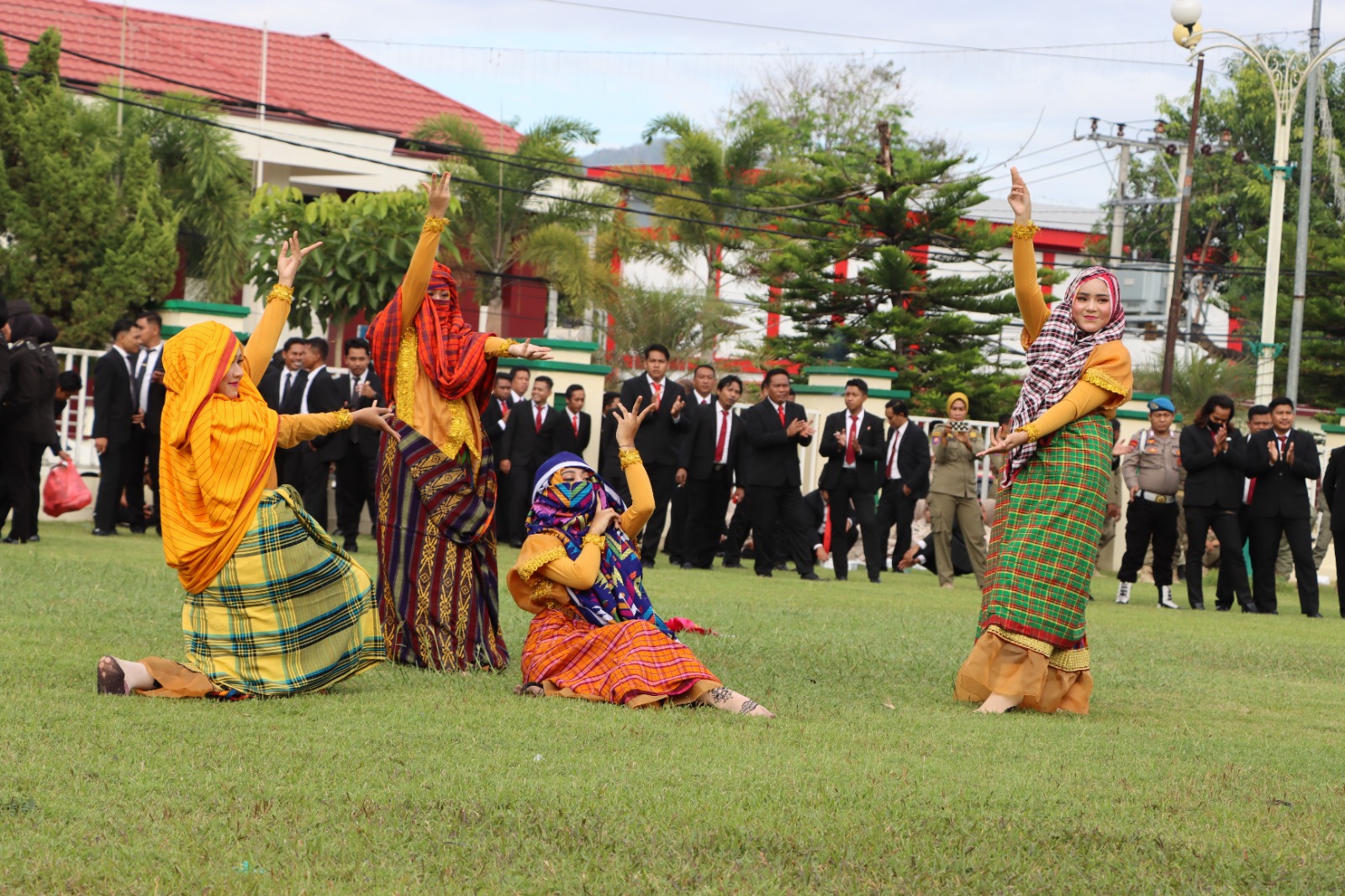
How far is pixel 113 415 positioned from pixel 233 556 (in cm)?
806

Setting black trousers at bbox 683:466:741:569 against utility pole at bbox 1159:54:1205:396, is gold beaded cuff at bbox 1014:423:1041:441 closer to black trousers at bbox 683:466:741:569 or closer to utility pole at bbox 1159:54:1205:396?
black trousers at bbox 683:466:741:569

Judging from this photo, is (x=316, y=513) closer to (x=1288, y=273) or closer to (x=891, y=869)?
(x=891, y=869)

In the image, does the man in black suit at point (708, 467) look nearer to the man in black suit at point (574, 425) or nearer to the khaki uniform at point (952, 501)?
the man in black suit at point (574, 425)

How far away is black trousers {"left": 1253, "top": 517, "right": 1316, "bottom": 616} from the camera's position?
43.0 feet

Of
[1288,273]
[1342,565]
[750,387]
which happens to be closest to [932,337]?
[750,387]

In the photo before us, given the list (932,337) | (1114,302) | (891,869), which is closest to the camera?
(891,869)

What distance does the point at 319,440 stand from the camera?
1337 centimetres

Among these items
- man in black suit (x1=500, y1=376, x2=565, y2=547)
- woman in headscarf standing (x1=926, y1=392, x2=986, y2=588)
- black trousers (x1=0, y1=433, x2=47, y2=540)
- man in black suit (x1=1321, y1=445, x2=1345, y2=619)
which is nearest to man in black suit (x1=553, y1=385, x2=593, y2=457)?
man in black suit (x1=500, y1=376, x2=565, y2=547)

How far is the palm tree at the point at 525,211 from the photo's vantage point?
29094 millimetres

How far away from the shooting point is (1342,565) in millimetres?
13609

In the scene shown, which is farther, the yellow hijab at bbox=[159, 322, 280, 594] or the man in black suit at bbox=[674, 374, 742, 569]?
the man in black suit at bbox=[674, 374, 742, 569]

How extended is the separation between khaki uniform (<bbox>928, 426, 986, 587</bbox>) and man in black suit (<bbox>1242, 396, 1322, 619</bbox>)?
91.1 inches

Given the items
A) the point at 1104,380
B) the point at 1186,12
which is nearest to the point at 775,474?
the point at 1104,380

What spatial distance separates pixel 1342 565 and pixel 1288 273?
21474mm
